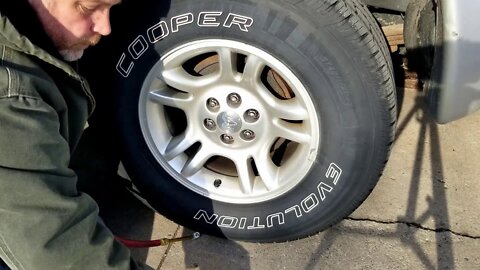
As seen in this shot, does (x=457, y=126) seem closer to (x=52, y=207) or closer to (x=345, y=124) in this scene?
(x=345, y=124)

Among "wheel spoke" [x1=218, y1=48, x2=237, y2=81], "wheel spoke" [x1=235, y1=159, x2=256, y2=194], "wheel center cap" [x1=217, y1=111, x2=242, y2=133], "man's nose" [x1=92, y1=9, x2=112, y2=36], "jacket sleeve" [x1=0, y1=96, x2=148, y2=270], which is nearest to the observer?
"jacket sleeve" [x1=0, y1=96, x2=148, y2=270]

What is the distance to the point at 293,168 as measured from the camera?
8.52 feet

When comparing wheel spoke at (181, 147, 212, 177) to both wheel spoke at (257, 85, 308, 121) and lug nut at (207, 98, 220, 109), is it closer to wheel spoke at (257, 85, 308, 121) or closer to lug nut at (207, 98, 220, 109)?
lug nut at (207, 98, 220, 109)

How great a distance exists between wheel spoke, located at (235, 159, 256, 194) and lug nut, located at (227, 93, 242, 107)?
0.82 feet

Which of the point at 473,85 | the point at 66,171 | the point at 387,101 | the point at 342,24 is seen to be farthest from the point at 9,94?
the point at 473,85

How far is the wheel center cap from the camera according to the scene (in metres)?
2.54

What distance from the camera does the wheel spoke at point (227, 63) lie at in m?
2.42

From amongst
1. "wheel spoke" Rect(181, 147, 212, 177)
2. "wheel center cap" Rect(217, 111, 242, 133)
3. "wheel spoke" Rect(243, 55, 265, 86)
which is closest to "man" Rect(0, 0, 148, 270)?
"wheel spoke" Rect(243, 55, 265, 86)

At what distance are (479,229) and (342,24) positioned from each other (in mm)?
1130

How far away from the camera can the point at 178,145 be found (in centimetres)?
269

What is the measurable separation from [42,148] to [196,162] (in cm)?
114

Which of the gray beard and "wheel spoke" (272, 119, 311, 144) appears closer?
the gray beard

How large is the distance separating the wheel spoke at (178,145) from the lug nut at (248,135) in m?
0.22

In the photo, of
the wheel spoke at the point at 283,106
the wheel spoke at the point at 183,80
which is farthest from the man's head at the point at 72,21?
the wheel spoke at the point at 283,106
